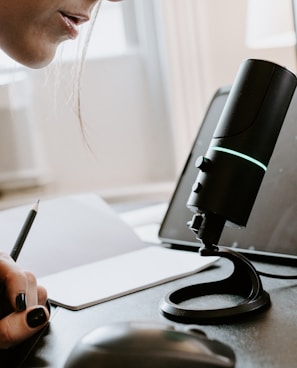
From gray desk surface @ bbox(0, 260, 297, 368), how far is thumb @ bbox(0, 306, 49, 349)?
0.01 m

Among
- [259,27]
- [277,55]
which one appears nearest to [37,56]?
[259,27]

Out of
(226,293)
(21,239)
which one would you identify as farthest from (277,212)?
(21,239)

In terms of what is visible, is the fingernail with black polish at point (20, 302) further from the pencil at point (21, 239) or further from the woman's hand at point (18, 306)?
the pencil at point (21, 239)

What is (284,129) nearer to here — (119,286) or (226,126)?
(226,126)

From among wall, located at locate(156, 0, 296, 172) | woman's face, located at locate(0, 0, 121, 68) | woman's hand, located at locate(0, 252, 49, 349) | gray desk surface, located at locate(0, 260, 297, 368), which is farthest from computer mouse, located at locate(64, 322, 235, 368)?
wall, located at locate(156, 0, 296, 172)

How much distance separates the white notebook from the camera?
646 millimetres

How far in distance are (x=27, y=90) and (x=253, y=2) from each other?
844mm

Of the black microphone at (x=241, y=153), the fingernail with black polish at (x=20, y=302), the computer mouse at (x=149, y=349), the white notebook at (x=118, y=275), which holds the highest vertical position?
the black microphone at (x=241, y=153)

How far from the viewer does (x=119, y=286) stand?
67 centimetres

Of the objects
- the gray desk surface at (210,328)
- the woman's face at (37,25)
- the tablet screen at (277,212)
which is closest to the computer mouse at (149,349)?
the gray desk surface at (210,328)

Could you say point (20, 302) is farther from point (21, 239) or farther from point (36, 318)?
point (21, 239)

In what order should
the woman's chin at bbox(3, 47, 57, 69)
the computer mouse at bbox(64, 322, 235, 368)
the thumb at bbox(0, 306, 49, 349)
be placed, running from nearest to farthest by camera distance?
the computer mouse at bbox(64, 322, 235, 368)
the thumb at bbox(0, 306, 49, 349)
the woman's chin at bbox(3, 47, 57, 69)

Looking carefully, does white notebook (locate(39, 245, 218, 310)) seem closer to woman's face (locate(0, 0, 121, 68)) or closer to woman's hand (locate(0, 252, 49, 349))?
woman's hand (locate(0, 252, 49, 349))

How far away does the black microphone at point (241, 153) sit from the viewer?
56 centimetres
